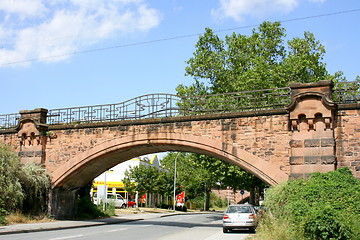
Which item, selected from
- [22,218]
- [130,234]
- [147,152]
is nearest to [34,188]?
[22,218]

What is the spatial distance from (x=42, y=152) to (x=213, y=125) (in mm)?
9549

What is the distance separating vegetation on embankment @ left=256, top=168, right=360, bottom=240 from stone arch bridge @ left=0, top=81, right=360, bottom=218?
1905 millimetres

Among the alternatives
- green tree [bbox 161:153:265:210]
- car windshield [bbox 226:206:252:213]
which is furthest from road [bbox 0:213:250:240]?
green tree [bbox 161:153:265:210]

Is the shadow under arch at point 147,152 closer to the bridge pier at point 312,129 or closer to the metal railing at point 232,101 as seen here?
the bridge pier at point 312,129

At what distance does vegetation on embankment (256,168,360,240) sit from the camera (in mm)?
9703

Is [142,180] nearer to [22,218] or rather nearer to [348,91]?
[22,218]

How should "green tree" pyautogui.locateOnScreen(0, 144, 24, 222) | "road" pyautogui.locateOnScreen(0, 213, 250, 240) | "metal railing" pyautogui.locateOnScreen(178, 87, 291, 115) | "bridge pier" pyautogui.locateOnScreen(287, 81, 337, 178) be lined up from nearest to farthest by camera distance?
"road" pyautogui.locateOnScreen(0, 213, 250, 240)
"bridge pier" pyautogui.locateOnScreen(287, 81, 337, 178)
"metal railing" pyautogui.locateOnScreen(178, 87, 291, 115)
"green tree" pyautogui.locateOnScreen(0, 144, 24, 222)

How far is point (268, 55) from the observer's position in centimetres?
3212

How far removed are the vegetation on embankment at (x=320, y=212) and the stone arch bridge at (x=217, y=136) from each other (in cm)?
191

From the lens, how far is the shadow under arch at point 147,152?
55.3 ft

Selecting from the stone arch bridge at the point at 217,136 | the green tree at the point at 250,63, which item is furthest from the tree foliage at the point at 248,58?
the stone arch bridge at the point at 217,136

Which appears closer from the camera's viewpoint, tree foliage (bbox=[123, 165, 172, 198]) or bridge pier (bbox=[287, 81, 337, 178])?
bridge pier (bbox=[287, 81, 337, 178])

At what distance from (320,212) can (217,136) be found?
8.43m

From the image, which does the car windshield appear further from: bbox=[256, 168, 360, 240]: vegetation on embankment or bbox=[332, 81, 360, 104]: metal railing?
bbox=[332, 81, 360, 104]: metal railing
